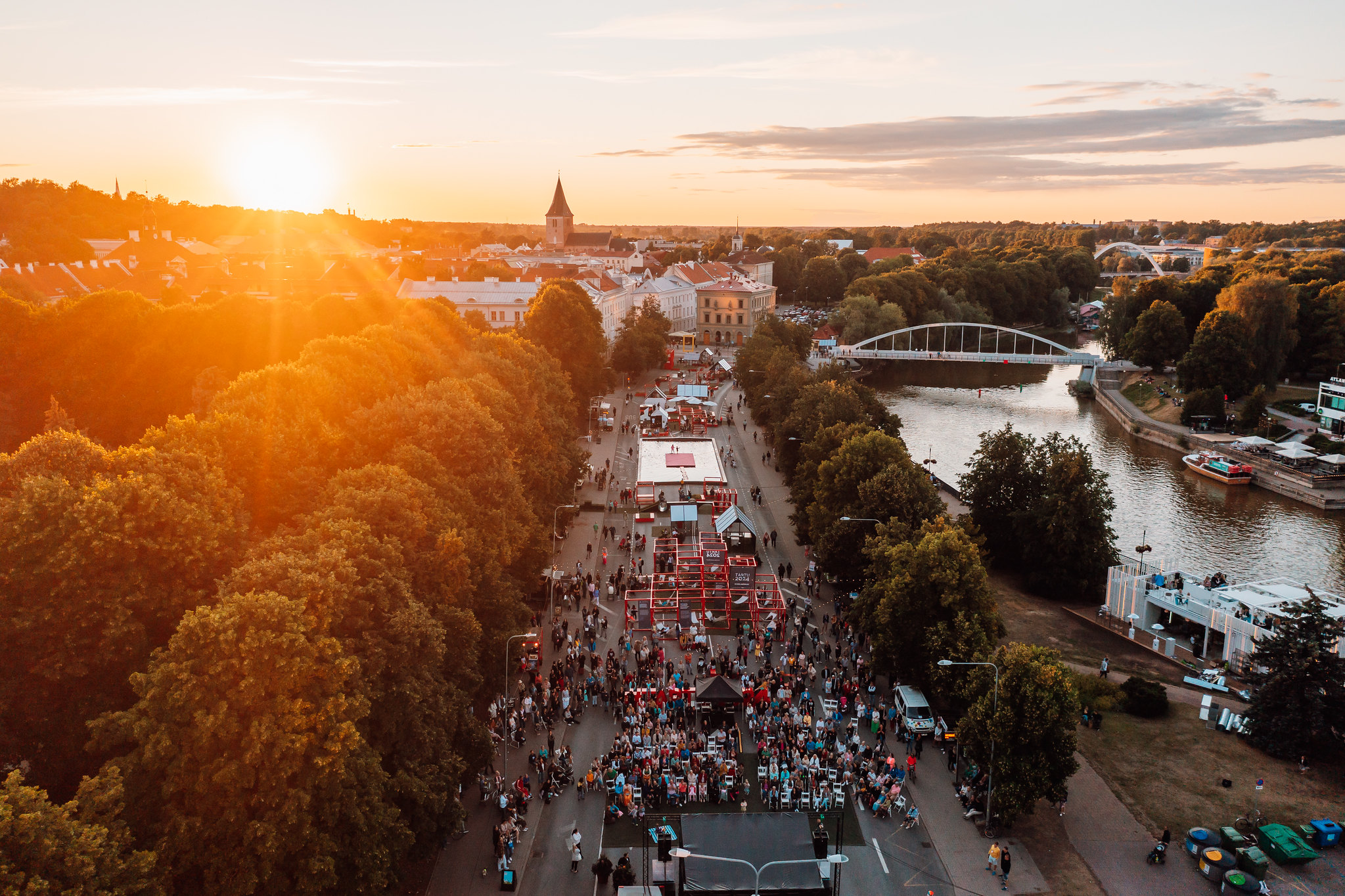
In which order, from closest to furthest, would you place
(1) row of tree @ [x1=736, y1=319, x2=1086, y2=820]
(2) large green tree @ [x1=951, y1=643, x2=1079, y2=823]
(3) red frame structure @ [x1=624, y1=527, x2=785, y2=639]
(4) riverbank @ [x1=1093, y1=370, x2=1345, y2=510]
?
(2) large green tree @ [x1=951, y1=643, x2=1079, y2=823] < (1) row of tree @ [x1=736, y1=319, x2=1086, y2=820] < (3) red frame structure @ [x1=624, y1=527, x2=785, y2=639] < (4) riverbank @ [x1=1093, y1=370, x2=1345, y2=510]

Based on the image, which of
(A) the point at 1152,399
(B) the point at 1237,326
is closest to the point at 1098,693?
(B) the point at 1237,326

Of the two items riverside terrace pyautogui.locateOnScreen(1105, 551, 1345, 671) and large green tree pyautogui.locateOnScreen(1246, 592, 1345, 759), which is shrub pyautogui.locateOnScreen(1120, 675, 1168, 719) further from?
riverside terrace pyautogui.locateOnScreen(1105, 551, 1345, 671)

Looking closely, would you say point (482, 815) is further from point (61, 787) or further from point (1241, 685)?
point (1241, 685)

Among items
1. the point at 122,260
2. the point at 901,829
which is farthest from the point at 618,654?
the point at 122,260

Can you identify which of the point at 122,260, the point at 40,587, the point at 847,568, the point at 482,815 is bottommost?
the point at 482,815

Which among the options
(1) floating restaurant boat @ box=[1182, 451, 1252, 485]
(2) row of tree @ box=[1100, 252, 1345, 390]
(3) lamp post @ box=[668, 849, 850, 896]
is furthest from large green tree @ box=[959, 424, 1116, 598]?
(2) row of tree @ box=[1100, 252, 1345, 390]
